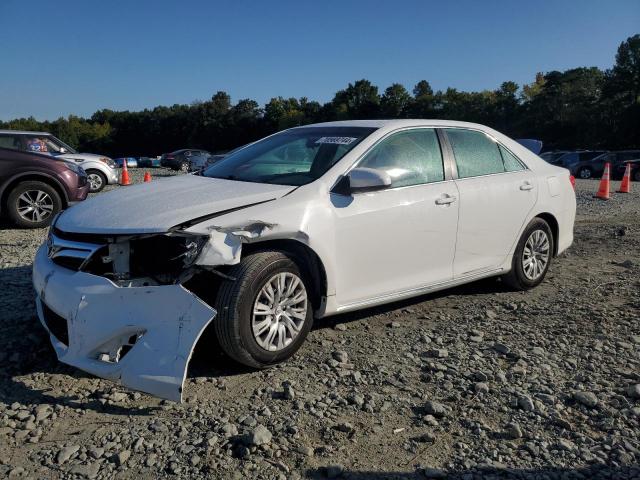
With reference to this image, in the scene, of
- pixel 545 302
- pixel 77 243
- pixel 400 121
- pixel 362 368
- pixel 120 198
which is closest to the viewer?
pixel 77 243

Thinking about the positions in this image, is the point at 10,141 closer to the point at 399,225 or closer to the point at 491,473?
the point at 399,225

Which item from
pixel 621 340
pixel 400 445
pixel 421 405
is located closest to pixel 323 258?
pixel 421 405

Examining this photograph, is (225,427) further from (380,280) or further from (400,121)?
(400,121)

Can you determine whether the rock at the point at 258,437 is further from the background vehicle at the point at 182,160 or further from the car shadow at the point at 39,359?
the background vehicle at the point at 182,160

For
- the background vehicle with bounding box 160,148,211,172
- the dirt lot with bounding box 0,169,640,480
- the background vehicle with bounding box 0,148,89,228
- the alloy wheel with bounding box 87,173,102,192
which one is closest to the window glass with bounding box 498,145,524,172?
the dirt lot with bounding box 0,169,640,480

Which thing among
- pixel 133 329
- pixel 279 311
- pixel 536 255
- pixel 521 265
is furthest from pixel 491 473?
pixel 536 255

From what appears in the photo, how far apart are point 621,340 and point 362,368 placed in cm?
199

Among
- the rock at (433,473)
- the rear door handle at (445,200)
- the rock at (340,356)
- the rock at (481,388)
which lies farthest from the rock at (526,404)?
the rear door handle at (445,200)

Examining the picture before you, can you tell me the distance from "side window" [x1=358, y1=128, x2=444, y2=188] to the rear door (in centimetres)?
23

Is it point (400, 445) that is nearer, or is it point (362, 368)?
point (400, 445)

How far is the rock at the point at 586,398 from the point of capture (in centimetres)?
313

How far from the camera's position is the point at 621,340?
412 cm

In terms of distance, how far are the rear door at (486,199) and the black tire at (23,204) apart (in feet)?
20.4

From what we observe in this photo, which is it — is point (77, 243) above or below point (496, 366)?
Result: above
